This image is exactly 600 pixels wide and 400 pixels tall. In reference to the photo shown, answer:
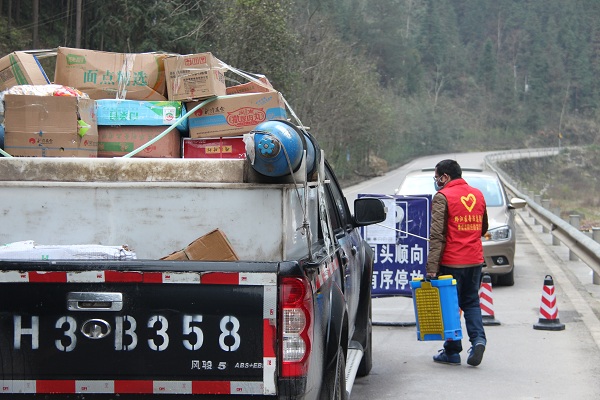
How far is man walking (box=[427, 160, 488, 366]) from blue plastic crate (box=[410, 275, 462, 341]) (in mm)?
153

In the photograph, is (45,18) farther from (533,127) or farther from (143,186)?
(533,127)

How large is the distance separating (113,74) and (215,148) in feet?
3.57

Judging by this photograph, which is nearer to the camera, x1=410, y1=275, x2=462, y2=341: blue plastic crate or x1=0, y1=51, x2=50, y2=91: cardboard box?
x1=0, y1=51, x2=50, y2=91: cardboard box

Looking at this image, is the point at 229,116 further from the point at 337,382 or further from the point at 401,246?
the point at 401,246

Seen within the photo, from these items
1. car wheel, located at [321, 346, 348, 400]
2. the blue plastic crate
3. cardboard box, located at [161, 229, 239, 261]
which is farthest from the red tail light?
the blue plastic crate

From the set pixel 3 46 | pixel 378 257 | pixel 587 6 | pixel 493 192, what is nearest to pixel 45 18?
pixel 3 46

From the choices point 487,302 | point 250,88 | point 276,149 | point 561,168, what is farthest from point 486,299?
point 561,168

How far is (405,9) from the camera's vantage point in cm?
15225

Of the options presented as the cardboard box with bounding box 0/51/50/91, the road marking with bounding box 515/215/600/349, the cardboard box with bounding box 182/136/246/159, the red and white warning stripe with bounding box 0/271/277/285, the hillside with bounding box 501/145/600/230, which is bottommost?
the hillside with bounding box 501/145/600/230

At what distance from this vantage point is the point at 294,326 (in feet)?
13.4

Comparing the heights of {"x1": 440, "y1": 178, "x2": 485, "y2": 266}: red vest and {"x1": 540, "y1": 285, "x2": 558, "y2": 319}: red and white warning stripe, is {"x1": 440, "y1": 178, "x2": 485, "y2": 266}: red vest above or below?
above

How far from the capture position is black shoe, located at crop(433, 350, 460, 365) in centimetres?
815

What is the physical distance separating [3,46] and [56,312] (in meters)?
34.3

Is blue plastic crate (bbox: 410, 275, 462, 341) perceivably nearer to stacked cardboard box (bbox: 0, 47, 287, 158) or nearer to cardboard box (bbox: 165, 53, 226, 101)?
stacked cardboard box (bbox: 0, 47, 287, 158)
